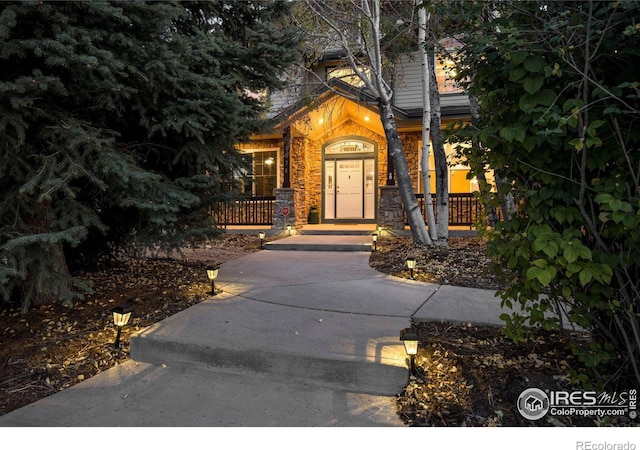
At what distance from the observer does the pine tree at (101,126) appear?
2.83 m

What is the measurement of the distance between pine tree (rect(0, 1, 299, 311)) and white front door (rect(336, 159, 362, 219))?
23.5 ft

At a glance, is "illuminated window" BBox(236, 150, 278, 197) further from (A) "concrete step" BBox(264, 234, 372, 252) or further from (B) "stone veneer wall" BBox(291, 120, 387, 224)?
(A) "concrete step" BBox(264, 234, 372, 252)

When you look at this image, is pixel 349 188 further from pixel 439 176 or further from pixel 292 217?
pixel 439 176

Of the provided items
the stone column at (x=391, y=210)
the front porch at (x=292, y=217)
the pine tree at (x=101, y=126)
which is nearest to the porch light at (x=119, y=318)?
the pine tree at (x=101, y=126)

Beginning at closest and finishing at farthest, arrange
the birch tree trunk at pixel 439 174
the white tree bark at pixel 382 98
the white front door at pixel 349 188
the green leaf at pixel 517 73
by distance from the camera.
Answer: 1. the green leaf at pixel 517 73
2. the white tree bark at pixel 382 98
3. the birch tree trunk at pixel 439 174
4. the white front door at pixel 349 188

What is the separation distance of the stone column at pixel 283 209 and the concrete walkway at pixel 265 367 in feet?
20.1

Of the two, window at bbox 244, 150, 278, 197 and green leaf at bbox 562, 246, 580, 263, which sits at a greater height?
window at bbox 244, 150, 278, 197

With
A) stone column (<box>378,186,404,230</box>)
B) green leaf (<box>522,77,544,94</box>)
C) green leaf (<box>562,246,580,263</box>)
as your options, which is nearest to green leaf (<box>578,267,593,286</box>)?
green leaf (<box>562,246,580,263</box>)

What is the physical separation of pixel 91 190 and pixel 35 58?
125 cm

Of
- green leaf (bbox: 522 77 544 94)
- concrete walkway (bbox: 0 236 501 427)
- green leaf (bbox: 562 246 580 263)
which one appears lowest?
concrete walkway (bbox: 0 236 501 427)

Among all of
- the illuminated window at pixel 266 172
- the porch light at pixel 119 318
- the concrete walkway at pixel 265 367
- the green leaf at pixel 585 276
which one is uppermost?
the illuminated window at pixel 266 172

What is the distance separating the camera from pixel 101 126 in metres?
3.65

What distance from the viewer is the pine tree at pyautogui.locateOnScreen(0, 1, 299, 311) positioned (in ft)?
9.27

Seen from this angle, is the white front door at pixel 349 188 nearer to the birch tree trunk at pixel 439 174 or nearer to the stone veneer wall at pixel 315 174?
the stone veneer wall at pixel 315 174
